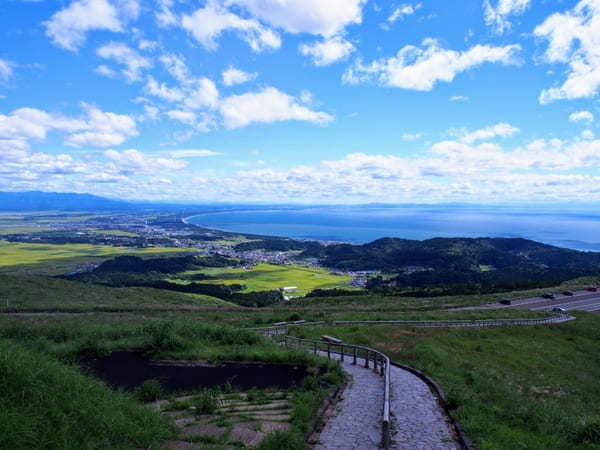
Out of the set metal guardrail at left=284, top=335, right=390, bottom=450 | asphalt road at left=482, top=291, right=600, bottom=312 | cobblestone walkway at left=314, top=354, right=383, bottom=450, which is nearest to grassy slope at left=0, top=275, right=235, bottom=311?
metal guardrail at left=284, top=335, right=390, bottom=450

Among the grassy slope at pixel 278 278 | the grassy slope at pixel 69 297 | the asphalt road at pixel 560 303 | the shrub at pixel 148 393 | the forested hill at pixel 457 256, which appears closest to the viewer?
the shrub at pixel 148 393

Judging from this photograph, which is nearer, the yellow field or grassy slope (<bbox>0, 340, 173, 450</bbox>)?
grassy slope (<bbox>0, 340, 173, 450</bbox>)

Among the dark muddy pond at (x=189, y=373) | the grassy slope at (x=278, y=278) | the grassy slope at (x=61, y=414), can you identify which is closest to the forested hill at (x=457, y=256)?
the grassy slope at (x=278, y=278)

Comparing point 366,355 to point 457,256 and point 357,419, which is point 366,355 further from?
point 457,256

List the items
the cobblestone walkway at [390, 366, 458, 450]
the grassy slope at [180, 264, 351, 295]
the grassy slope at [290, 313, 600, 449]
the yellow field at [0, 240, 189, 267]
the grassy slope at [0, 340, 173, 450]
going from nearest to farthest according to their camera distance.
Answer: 1. the grassy slope at [0, 340, 173, 450]
2. the cobblestone walkway at [390, 366, 458, 450]
3. the grassy slope at [290, 313, 600, 449]
4. the grassy slope at [180, 264, 351, 295]
5. the yellow field at [0, 240, 189, 267]

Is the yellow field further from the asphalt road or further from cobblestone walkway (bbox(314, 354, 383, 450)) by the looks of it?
the asphalt road

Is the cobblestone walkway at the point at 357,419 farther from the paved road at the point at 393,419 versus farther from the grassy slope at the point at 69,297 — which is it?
the grassy slope at the point at 69,297

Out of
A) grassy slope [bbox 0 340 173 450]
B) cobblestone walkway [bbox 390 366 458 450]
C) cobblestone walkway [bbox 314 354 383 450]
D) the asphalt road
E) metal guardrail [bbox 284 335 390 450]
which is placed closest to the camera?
grassy slope [bbox 0 340 173 450]
